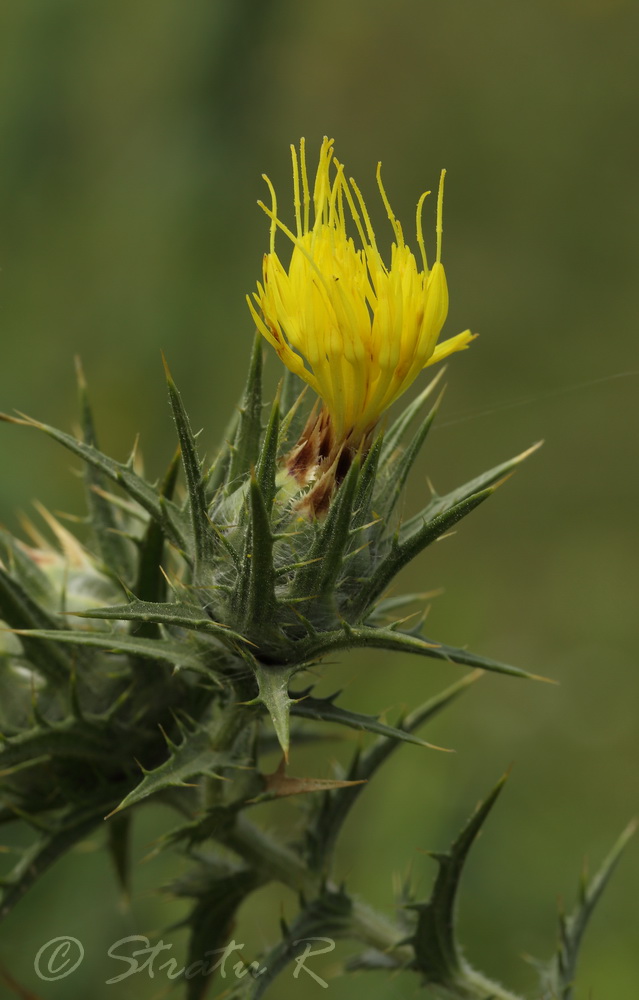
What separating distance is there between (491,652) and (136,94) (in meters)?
4.38

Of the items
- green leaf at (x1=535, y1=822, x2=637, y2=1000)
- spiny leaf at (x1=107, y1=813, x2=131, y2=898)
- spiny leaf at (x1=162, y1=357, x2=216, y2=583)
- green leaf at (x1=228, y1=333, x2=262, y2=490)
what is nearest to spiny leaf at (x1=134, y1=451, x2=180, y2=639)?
green leaf at (x1=228, y1=333, x2=262, y2=490)

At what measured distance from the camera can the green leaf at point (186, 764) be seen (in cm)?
168

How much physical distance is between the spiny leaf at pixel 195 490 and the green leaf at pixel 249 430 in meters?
0.17

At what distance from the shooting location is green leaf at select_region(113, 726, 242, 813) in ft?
5.51

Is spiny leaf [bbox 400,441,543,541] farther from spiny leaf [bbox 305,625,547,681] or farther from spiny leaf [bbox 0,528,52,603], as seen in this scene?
spiny leaf [bbox 0,528,52,603]

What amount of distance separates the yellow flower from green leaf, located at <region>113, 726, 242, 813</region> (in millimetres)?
746

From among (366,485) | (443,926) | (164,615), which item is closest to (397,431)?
(366,485)

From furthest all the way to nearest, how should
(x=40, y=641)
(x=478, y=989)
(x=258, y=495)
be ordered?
1. (x=478, y=989)
2. (x=40, y=641)
3. (x=258, y=495)

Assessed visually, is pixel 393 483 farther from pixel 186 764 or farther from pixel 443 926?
pixel 443 926

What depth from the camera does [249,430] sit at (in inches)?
75.2

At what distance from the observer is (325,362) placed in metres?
1.66

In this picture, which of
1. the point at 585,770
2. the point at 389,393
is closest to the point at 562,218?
the point at 585,770

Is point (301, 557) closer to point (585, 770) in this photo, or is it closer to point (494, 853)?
point (494, 853)

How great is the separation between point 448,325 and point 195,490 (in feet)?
17.2
